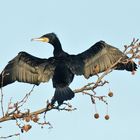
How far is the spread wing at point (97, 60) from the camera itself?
31.4ft

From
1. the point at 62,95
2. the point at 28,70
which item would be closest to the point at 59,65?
the point at 28,70

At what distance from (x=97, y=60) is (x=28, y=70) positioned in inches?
45.7

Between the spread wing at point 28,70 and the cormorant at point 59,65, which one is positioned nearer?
the cormorant at point 59,65

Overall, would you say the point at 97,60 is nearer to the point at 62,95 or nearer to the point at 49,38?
the point at 49,38

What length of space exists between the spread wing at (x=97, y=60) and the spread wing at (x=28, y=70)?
0.38 meters

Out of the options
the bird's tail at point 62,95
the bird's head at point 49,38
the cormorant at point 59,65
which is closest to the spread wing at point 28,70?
the cormorant at point 59,65

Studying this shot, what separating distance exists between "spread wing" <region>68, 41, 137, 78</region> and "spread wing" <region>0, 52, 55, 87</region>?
38cm

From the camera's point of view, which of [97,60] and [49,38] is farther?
[49,38]

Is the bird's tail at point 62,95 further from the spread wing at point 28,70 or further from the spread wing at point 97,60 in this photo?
the spread wing at point 97,60

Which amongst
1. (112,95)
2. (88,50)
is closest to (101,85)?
(112,95)

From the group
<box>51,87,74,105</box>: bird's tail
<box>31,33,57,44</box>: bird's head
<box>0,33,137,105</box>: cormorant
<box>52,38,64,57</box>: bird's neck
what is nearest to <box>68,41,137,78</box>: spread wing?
<box>0,33,137,105</box>: cormorant

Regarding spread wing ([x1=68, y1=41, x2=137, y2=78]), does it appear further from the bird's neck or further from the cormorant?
the bird's neck

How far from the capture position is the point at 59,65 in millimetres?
9375

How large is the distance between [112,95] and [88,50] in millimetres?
2874
